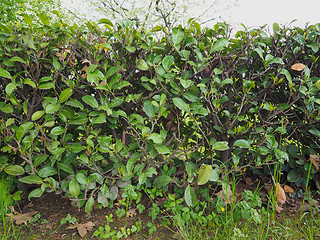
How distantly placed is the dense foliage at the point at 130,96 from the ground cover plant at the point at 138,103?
0.03 ft

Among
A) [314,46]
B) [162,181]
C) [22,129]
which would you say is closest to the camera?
[22,129]

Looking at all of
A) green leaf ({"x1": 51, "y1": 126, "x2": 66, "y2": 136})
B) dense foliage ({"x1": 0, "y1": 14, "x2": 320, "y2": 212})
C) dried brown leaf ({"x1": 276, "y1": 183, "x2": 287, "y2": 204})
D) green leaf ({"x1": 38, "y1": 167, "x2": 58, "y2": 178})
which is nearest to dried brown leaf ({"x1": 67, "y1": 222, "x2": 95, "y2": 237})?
dense foliage ({"x1": 0, "y1": 14, "x2": 320, "y2": 212})

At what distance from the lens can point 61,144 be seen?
2076 millimetres

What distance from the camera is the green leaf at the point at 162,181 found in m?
2.10

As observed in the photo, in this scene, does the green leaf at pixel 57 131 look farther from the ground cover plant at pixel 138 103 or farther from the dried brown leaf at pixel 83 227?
the dried brown leaf at pixel 83 227

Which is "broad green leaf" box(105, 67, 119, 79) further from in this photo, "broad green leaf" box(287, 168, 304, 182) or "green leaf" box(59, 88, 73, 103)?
"broad green leaf" box(287, 168, 304, 182)

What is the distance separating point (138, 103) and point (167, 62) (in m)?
0.43

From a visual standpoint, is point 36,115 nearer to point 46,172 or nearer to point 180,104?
point 46,172

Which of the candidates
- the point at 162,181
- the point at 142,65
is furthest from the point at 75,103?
the point at 162,181

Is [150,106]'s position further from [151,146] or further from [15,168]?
[15,168]

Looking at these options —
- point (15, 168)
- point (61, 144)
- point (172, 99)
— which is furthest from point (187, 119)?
point (15, 168)

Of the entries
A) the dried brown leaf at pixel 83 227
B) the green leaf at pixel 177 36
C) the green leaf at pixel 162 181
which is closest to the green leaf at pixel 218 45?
the green leaf at pixel 177 36

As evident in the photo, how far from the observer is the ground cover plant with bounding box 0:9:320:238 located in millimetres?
1948

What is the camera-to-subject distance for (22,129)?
1869 mm
